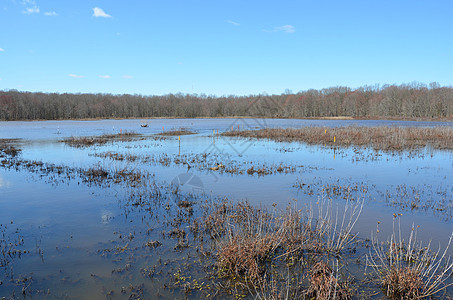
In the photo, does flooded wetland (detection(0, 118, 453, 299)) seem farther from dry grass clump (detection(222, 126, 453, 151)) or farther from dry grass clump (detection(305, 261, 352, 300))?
dry grass clump (detection(222, 126, 453, 151))

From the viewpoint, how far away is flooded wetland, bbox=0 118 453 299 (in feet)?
18.1

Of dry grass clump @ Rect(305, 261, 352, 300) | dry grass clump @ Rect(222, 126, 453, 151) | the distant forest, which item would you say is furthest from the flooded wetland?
the distant forest

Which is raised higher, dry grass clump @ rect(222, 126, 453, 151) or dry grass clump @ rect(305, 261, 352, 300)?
dry grass clump @ rect(222, 126, 453, 151)

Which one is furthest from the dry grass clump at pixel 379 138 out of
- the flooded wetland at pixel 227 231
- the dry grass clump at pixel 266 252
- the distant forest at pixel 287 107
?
the distant forest at pixel 287 107

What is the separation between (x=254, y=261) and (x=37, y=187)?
11.8 m

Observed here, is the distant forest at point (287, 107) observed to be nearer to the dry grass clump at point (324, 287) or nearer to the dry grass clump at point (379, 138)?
the dry grass clump at point (379, 138)

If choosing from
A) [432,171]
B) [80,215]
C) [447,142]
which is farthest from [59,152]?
[447,142]

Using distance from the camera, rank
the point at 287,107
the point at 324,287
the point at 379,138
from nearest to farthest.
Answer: the point at 324,287
the point at 379,138
the point at 287,107

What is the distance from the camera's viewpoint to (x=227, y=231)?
7488mm

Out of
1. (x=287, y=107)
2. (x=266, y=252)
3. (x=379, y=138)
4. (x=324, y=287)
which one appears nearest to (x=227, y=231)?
(x=266, y=252)

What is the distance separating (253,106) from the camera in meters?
9.55

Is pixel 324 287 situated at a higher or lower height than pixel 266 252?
higher

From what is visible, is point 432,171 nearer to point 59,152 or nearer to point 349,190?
point 349,190

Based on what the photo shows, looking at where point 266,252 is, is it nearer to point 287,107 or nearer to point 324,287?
point 324,287
